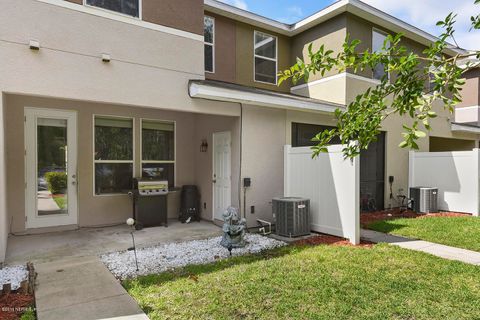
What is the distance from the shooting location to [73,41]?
5508 millimetres

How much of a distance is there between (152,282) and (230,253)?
1.71 metres

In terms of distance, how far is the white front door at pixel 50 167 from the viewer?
22.6ft

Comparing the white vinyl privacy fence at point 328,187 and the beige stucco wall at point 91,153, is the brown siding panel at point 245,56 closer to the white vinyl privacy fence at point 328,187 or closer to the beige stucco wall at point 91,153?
the beige stucco wall at point 91,153

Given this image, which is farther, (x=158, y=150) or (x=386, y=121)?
(x=386, y=121)

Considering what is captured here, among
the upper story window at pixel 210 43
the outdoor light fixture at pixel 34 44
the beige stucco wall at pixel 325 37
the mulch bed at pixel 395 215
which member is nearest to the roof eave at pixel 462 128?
the mulch bed at pixel 395 215

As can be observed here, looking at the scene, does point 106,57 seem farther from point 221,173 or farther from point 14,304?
point 14,304

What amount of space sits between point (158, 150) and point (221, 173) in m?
1.95

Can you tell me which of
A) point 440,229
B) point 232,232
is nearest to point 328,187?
point 232,232

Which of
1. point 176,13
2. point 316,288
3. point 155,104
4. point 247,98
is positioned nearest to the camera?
point 316,288

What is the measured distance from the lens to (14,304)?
3652 mm

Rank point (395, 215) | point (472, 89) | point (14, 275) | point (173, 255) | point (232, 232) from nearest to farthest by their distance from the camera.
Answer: point (14, 275)
point (173, 255)
point (232, 232)
point (395, 215)
point (472, 89)

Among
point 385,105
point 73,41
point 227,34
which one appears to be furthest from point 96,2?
point 385,105

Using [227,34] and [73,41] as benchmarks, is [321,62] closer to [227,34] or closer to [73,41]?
[73,41]

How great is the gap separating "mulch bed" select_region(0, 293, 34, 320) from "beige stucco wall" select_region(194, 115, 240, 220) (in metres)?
4.53
